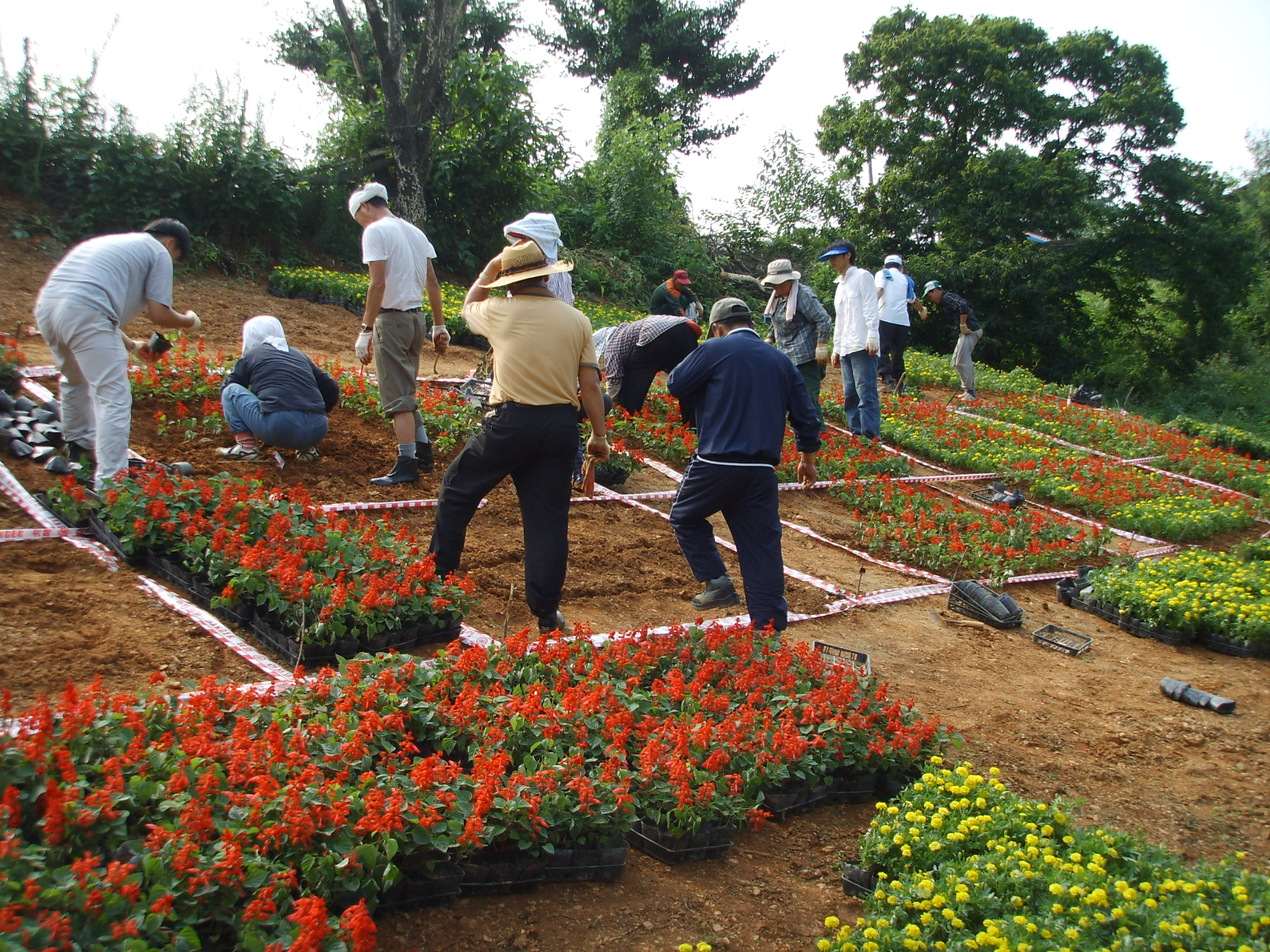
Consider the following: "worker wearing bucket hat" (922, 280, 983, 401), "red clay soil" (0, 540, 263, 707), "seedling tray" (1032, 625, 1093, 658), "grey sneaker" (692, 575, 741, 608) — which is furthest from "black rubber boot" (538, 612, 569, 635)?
"worker wearing bucket hat" (922, 280, 983, 401)

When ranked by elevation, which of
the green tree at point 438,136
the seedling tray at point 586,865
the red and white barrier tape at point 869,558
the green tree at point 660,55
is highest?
the green tree at point 660,55

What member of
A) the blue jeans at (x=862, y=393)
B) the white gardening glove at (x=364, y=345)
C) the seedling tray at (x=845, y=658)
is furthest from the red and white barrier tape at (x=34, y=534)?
the blue jeans at (x=862, y=393)

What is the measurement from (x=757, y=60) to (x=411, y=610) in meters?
29.1

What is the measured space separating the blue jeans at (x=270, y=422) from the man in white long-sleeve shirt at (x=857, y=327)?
5387 millimetres

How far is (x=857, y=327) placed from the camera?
9539mm

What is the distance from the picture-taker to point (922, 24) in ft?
79.5

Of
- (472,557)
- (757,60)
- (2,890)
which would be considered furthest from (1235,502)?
(757,60)

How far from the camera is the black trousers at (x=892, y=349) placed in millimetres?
12703

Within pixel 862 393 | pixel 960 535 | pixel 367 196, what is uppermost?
pixel 367 196

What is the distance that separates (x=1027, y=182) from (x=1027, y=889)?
23055 millimetres

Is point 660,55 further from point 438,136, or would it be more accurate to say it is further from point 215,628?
point 215,628

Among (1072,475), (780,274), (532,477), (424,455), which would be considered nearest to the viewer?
(532,477)

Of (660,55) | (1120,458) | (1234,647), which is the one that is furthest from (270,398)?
(660,55)

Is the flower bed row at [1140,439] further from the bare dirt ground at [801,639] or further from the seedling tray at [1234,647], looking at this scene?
the bare dirt ground at [801,639]
